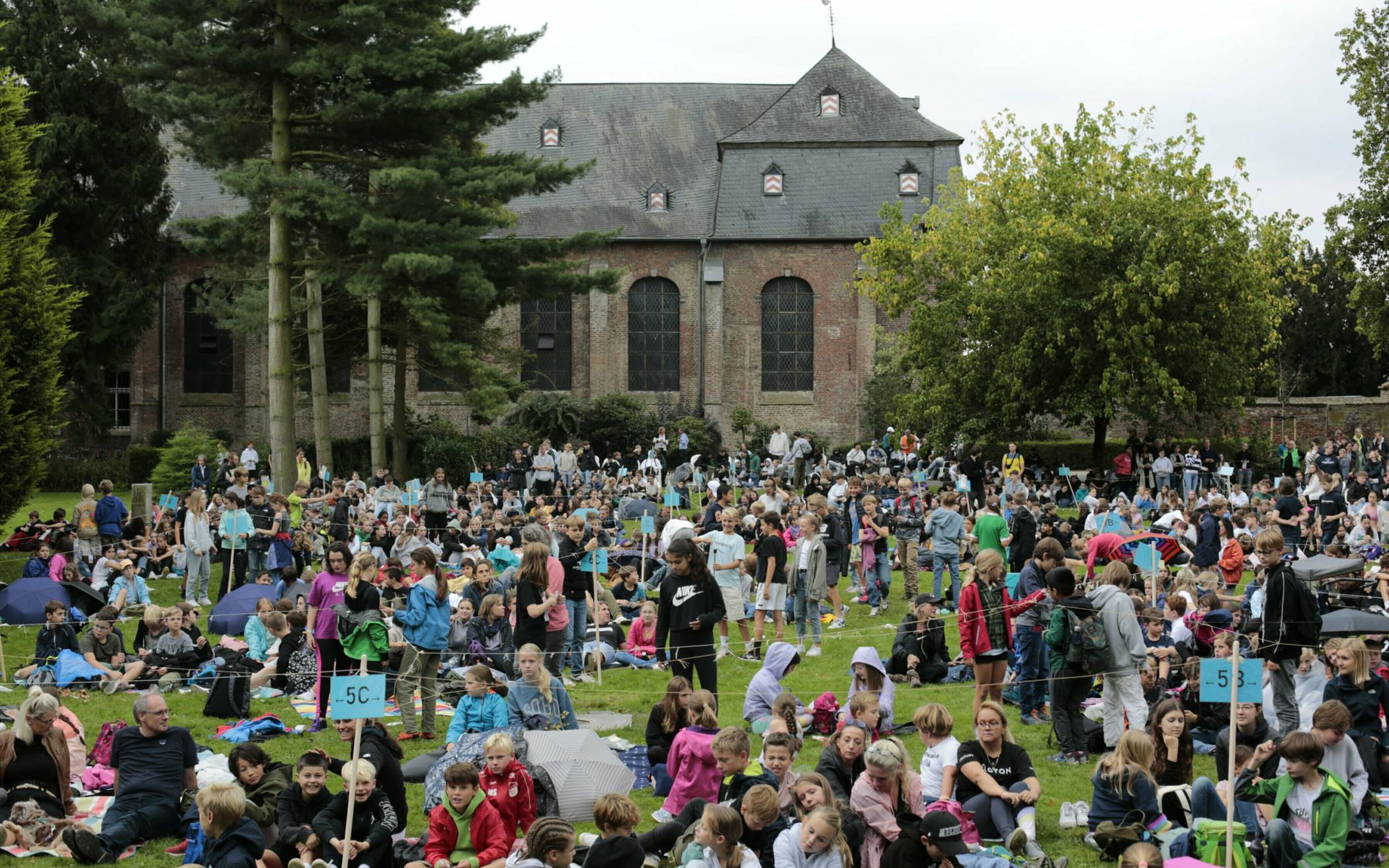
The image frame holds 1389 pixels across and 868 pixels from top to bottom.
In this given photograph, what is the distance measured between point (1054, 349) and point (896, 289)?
18.7 feet

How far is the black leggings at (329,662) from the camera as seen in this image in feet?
40.5

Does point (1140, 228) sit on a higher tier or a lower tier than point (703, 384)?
higher

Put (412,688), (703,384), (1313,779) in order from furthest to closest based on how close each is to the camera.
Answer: (703,384) < (412,688) < (1313,779)

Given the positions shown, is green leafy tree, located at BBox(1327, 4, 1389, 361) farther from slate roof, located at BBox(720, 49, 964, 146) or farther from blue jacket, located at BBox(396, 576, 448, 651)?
blue jacket, located at BBox(396, 576, 448, 651)

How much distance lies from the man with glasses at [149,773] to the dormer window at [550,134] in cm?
3925

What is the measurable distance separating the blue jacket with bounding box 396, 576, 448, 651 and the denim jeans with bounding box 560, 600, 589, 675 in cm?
213

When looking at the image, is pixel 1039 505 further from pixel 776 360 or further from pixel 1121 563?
pixel 776 360

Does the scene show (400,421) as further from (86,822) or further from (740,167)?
(86,822)

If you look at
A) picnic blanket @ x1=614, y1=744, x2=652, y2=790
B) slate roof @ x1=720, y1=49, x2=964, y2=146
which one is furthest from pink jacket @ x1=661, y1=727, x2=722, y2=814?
slate roof @ x1=720, y1=49, x2=964, y2=146

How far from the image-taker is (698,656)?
11930mm

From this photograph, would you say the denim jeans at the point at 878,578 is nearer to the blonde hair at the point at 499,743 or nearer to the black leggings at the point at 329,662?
the black leggings at the point at 329,662

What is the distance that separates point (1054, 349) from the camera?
32938 millimetres

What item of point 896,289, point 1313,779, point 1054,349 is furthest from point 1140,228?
point 1313,779

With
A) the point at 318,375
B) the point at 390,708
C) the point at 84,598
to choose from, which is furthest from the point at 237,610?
the point at 318,375
